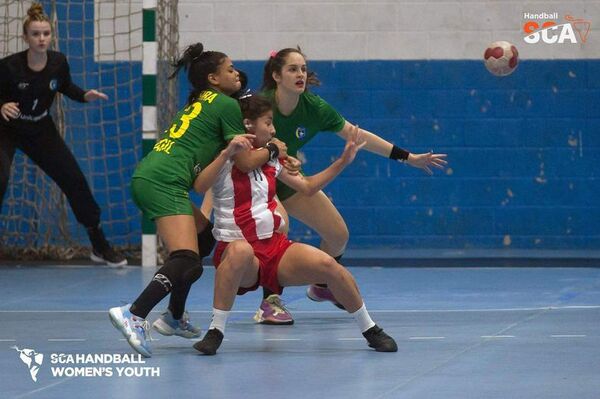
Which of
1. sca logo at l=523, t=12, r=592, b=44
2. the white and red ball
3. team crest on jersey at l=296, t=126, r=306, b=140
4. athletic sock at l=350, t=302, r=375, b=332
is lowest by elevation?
athletic sock at l=350, t=302, r=375, b=332

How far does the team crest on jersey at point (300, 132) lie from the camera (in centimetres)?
757

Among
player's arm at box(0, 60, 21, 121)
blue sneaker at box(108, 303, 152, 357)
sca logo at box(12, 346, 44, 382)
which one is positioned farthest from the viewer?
player's arm at box(0, 60, 21, 121)

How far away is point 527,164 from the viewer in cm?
1166

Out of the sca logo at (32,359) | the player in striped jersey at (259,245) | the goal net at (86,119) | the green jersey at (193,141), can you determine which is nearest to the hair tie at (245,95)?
the player in striped jersey at (259,245)

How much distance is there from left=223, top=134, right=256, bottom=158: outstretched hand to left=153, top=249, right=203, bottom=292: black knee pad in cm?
53

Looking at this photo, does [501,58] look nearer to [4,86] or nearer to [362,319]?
[4,86]

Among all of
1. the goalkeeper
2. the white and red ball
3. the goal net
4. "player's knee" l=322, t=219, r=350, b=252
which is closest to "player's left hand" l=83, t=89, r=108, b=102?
the goalkeeper

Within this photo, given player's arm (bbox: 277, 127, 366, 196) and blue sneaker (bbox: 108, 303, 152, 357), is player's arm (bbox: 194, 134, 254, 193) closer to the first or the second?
player's arm (bbox: 277, 127, 366, 196)

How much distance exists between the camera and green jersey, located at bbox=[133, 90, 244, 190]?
Result: 20.4 ft

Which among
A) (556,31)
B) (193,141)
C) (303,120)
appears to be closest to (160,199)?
(193,141)

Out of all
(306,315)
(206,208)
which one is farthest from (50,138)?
(306,315)

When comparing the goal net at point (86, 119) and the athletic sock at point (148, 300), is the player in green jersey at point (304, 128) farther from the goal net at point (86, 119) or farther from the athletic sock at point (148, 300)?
the goal net at point (86, 119)

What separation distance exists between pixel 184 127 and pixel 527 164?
19.6 ft

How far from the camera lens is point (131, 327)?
19.1 ft
